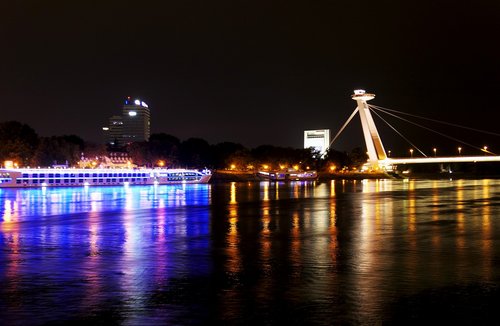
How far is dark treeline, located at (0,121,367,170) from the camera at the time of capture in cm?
10019

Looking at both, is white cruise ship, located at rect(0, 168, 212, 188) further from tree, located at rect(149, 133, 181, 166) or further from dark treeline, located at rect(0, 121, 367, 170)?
tree, located at rect(149, 133, 181, 166)

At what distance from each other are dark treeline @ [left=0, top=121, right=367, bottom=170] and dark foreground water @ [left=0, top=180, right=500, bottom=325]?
3223 inches

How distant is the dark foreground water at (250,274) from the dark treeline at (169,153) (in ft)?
269

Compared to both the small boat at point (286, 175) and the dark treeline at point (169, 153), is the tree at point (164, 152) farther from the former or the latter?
the small boat at point (286, 175)

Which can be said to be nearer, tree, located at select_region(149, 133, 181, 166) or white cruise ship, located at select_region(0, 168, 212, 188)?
white cruise ship, located at select_region(0, 168, 212, 188)

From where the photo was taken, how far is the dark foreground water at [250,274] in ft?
31.0

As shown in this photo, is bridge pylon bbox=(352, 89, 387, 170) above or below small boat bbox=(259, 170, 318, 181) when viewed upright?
above

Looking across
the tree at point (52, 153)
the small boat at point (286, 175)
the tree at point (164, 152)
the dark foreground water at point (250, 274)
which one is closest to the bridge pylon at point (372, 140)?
the small boat at point (286, 175)

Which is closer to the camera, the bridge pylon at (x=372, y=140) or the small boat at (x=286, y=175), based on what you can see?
the bridge pylon at (x=372, y=140)

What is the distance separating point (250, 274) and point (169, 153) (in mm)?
129529

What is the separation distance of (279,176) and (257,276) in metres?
125

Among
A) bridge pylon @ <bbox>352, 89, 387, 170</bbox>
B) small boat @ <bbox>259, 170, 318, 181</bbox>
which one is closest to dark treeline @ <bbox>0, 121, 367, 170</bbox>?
small boat @ <bbox>259, 170, 318, 181</bbox>

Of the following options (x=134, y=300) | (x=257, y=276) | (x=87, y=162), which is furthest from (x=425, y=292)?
(x=87, y=162)

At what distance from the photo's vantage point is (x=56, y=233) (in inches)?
846
